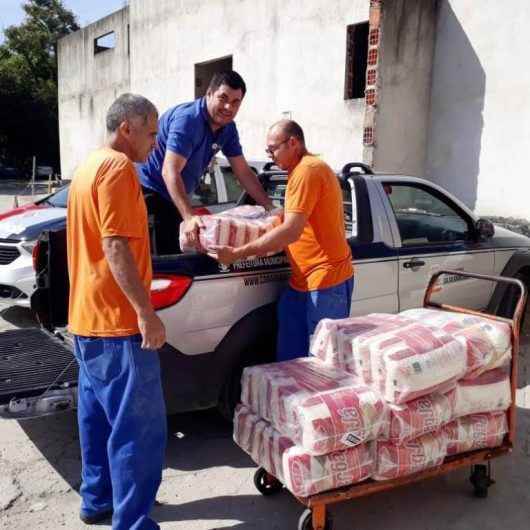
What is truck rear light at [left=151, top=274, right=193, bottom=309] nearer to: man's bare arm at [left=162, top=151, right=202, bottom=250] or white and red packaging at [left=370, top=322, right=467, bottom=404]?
man's bare arm at [left=162, top=151, right=202, bottom=250]

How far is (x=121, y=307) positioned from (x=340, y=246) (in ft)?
4.52

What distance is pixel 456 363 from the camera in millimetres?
2736

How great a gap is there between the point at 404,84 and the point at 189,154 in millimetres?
7362

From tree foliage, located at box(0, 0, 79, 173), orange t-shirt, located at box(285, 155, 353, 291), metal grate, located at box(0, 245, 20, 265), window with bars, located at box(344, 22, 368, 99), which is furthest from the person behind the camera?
tree foliage, located at box(0, 0, 79, 173)

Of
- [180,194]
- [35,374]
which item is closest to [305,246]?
[180,194]

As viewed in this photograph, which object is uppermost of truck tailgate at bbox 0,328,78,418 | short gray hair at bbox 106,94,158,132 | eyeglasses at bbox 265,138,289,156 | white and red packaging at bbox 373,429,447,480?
short gray hair at bbox 106,94,158,132

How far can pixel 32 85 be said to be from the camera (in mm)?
37875

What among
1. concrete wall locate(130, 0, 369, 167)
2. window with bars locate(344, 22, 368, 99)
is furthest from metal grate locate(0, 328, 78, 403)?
window with bars locate(344, 22, 368, 99)

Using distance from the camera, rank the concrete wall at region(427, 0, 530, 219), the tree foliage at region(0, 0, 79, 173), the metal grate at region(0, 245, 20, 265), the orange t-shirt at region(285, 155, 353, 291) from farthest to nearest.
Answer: the tree foliage at region(0, 0, 79, 173)
the concrete wall at region(427, 0, 530, 219)
the metal grate at region(0, 245, 20, 265)
the orange t-shirt at region(285, 155, 353, 291)

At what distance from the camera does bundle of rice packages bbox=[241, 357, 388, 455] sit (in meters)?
2.46

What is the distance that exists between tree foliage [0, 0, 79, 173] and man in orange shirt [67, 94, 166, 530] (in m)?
36.9

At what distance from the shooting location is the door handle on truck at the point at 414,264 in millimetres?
4242

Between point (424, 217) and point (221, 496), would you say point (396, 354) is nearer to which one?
point (221, 496)

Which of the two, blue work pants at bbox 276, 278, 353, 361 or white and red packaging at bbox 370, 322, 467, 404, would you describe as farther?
blue work pants at bbox 276, 278, 353, 361
